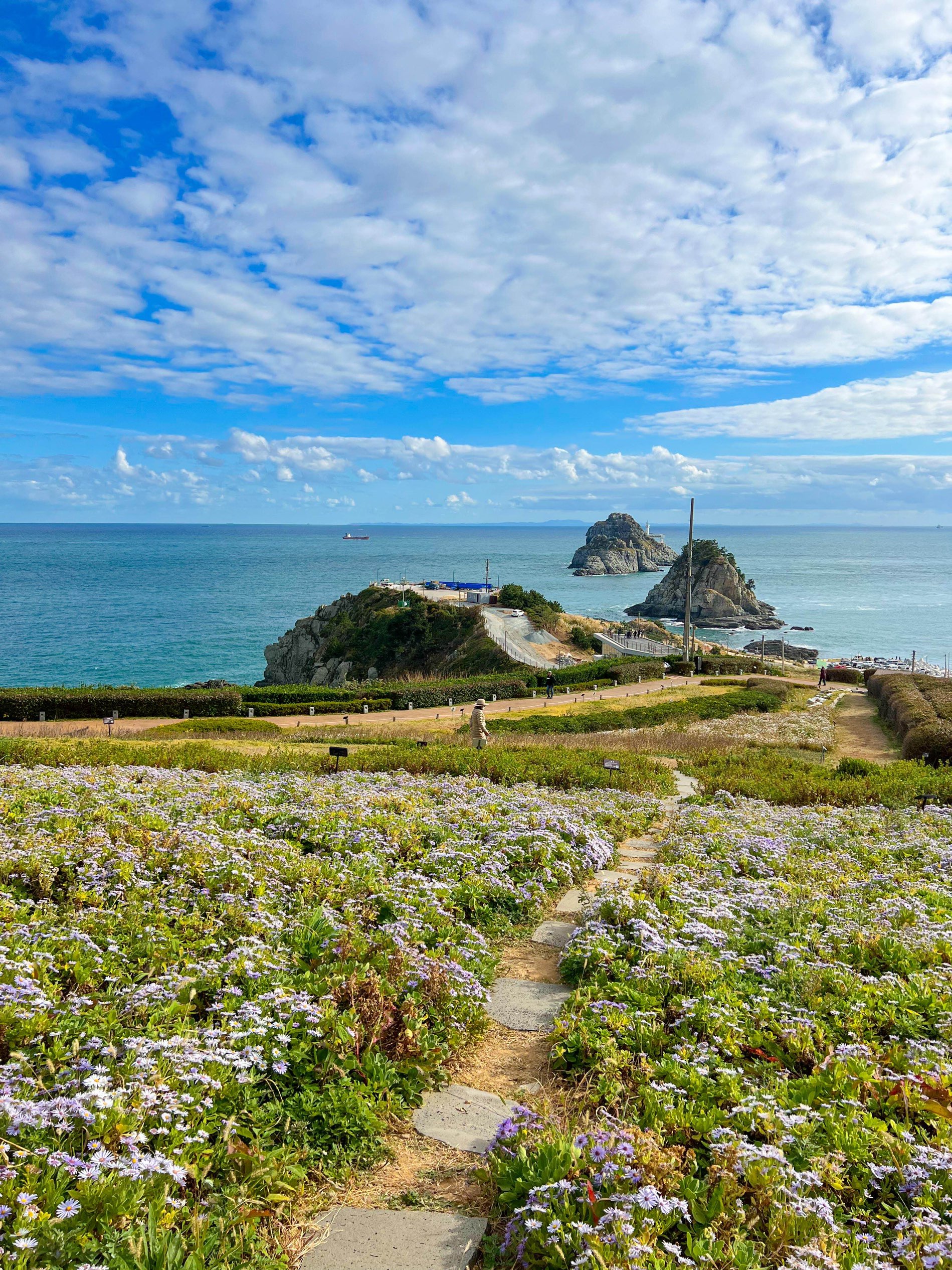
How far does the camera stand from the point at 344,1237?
125 inches

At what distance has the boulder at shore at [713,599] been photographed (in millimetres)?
121750

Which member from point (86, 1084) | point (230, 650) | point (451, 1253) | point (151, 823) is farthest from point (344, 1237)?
point (230, 650)

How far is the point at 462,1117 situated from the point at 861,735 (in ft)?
92.0

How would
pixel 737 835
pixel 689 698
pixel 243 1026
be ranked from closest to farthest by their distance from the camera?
1. pixel 243 1026
2. pixel 737 835
3. pixel 689 698

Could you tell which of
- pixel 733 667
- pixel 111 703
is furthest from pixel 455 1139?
pixel 733 667

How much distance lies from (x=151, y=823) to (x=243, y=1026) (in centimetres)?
331

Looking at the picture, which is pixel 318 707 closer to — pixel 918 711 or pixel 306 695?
pixel 306 695

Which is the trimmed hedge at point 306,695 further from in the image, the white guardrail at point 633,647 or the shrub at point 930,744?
the white guardrail at point 633,647

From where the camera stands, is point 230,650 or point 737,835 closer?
point 737,835

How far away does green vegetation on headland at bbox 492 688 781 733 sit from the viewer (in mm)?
25703

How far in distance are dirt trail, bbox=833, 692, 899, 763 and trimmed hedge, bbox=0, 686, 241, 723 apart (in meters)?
23.9

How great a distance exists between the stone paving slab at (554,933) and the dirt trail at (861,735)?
1474 centimetres

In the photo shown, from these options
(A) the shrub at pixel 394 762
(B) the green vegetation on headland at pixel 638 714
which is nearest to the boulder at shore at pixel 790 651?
(B) the green vegetation on headland at pixel 638 714

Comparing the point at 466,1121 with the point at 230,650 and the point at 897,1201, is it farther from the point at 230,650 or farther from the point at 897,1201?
the point at 230,650
